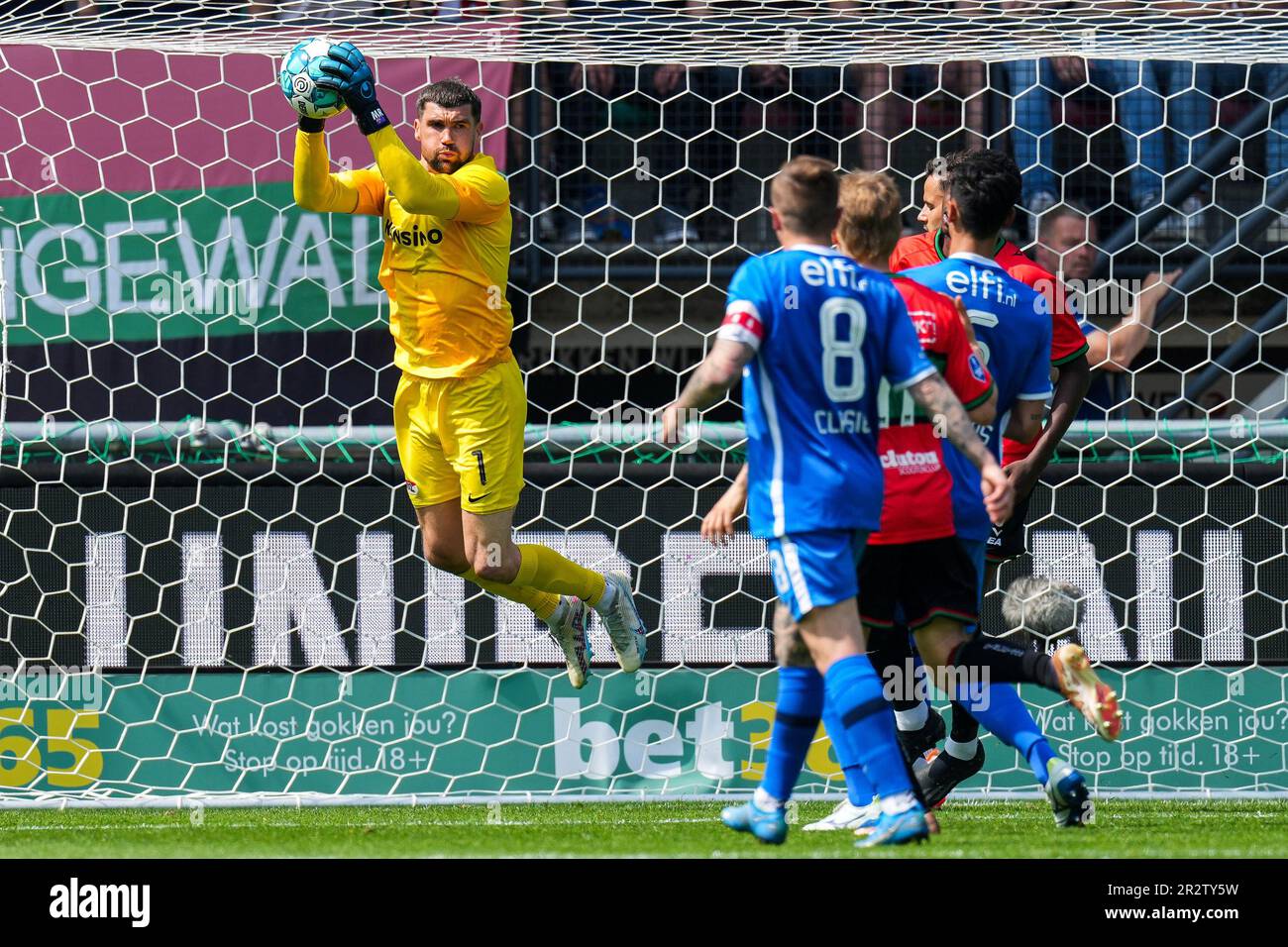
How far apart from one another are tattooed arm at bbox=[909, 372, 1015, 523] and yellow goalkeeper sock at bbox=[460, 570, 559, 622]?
78.8 inches

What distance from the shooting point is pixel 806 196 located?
414 cm

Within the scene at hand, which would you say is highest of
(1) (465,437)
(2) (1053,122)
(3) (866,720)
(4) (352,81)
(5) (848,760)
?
(2) (1053,122)

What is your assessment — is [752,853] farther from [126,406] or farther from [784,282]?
[126,406]

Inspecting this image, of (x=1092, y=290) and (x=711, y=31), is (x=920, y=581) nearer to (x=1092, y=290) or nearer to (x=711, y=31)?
(x=1092, y=290)

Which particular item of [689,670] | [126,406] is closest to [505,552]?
[689,670]

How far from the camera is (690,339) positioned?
7.76 metres

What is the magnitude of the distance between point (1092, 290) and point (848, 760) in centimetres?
319

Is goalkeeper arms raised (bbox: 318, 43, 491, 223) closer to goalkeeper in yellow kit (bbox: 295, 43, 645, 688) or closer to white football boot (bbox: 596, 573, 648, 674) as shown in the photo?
goalkeeper in yellow kit (bbox: 295, 43, 645, 688)

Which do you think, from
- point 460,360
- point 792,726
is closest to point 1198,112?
point 460,360

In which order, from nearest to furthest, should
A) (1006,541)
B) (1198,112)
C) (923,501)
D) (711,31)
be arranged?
(923,501), (1006,541), (711,31), (1198,112)

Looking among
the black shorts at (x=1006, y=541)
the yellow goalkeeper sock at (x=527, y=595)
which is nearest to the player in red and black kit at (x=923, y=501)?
the black shorts at (x=1006, y=541)

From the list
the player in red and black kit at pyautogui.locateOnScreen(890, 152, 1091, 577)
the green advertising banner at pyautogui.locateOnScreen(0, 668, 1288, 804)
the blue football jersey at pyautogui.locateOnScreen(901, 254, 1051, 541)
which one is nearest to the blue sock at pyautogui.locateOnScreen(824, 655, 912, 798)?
the blue football jersey at pyautogui.locateOnScreen(901, 254, 1051, 541)

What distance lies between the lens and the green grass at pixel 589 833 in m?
4.43

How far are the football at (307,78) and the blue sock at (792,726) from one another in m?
2.12
